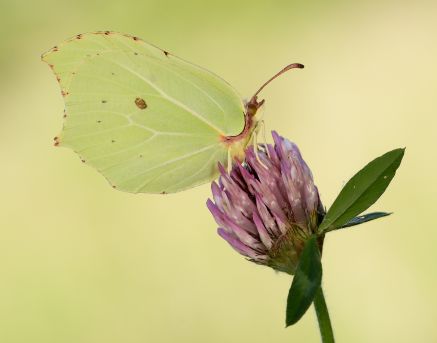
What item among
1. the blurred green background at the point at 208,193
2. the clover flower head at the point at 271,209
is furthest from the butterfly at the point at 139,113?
the blurred green background at the point at 208,193

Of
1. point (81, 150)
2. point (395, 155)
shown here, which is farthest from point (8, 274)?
point (395, 155)

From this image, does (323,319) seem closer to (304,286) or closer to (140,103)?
(304,286)

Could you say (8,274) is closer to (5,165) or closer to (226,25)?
(5,165)

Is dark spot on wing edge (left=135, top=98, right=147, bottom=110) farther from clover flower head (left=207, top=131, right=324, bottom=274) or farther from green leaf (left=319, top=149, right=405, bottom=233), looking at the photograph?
green leaf (left=319, top=149, right=405, bottom=233)

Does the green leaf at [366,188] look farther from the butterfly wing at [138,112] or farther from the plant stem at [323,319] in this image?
the butterfly wing at [138,112]

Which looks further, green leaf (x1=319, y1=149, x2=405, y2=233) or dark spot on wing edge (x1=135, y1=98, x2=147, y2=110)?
dark spot on wing edge (x1=135, y1=98, x2=147, y2=110)

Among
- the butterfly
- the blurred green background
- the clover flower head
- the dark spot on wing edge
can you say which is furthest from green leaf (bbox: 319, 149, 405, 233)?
the blurred green background
